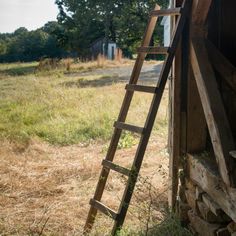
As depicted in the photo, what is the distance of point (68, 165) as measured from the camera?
7.08 m

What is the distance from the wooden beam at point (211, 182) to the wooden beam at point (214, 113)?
14 cm

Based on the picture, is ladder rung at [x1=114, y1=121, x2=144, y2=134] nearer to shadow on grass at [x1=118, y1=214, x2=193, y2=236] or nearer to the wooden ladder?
the wooden ladder

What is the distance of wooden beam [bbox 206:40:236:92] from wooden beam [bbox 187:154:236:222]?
0.82 meters

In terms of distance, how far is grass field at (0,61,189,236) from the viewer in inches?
178

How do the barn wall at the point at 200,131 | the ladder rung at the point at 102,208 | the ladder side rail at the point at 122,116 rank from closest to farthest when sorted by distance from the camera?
the barn wall at the point at 200,131 → the ladder rung at the point at 102,208 → the ladder side rail at the point at 122,116

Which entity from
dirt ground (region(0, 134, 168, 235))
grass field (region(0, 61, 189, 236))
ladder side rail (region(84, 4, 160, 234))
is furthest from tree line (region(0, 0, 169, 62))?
ladder side rail (region(84, 4, 160, 234))

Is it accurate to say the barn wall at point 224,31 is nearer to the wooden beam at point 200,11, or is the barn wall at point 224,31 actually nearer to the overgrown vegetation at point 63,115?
the wooden beam at point 200,11

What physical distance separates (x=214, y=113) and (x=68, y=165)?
14.1 feet

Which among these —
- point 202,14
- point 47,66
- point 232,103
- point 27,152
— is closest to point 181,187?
point 232,103

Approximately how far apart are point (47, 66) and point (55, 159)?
20699 mm

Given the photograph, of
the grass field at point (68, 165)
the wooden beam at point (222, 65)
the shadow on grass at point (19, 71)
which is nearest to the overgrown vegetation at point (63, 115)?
the grass field at point (68, 165)

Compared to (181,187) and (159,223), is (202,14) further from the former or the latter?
(159,223)

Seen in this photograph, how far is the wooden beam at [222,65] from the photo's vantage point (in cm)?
372

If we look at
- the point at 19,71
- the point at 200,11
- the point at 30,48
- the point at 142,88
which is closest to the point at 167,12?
the point at 200,11
